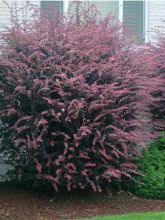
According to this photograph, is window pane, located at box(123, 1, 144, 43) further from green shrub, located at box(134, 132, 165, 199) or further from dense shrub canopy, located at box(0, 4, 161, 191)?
green shrub, located at box(134, 132, 165, 199)

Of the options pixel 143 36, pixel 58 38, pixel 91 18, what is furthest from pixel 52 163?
pixel 143 36

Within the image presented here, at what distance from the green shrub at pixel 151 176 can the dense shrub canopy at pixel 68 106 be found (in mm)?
353

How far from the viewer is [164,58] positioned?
11.8 metres

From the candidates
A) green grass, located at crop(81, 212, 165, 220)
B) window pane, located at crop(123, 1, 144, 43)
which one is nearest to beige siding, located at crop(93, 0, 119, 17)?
window pane, located at crop(123, 1, 144, 43)

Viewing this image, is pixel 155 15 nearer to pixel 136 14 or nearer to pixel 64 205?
pixel 136 14

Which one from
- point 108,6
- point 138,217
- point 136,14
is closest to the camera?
point 138,217

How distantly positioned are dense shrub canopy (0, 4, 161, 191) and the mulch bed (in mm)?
276

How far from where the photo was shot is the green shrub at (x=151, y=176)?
10.4 m

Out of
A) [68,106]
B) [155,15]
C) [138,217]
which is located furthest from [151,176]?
[155,15]

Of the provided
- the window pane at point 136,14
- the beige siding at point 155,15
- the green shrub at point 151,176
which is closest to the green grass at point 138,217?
the green shrub at point 151,176

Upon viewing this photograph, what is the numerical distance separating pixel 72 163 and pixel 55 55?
1.65 m

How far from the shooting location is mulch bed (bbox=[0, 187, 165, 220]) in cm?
936

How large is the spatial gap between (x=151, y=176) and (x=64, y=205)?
154cm

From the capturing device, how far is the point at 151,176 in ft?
34.3
